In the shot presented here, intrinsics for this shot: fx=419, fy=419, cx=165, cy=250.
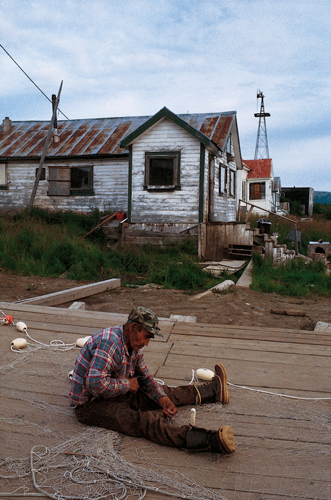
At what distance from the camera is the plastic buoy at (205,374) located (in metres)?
3.74

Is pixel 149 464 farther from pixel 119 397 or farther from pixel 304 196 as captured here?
pixel 304 196

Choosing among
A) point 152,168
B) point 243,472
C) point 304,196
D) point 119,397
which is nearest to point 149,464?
point 243,472

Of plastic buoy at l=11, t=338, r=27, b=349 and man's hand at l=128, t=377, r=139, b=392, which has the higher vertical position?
man's hand at l=128, t=377, r=139, b=392

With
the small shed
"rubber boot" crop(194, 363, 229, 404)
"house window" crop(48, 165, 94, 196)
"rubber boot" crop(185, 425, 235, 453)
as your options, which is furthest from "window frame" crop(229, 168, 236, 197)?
"rubber boot" crop(185, 425, 235, 453)

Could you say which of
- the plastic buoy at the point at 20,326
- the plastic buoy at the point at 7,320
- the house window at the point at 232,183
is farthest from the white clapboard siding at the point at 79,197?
the plastic buoy at the point at 20,326

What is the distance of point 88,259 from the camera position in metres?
12.7

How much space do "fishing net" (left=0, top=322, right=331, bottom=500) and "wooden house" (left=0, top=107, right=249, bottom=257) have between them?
11.9 meters

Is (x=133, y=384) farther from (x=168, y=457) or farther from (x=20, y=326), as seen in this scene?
(x=20, y=326)

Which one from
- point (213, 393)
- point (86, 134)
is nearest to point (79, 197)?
point (86, 134)

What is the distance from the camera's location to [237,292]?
9984mm

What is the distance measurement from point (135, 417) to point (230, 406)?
82cm

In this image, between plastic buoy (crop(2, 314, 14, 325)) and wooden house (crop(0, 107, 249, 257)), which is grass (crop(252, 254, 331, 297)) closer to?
wooden house (crop(0, 107, 249, 257))

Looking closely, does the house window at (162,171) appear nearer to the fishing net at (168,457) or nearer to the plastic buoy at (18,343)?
the plastic buoy at (18,343)

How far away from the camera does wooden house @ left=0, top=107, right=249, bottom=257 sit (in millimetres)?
15961
